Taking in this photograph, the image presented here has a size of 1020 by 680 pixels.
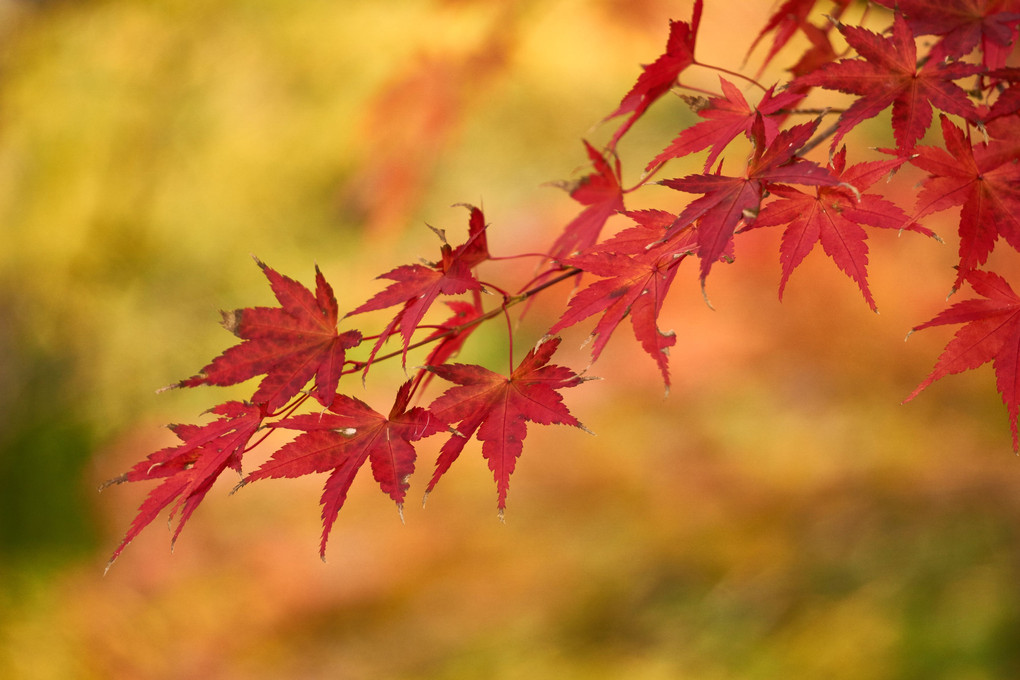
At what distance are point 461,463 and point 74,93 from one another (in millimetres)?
1926

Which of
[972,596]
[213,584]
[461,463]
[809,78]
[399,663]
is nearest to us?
[809,78]

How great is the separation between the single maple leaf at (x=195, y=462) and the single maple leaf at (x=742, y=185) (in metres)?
0.35

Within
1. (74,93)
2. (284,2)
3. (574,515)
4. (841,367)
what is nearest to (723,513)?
(574,515)

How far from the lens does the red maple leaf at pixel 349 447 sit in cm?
58

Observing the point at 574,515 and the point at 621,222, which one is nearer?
the point at 574,515

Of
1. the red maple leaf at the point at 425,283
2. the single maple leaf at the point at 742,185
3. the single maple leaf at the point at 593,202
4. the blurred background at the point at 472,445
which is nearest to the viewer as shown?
the single maple leaf at the point at 742,185

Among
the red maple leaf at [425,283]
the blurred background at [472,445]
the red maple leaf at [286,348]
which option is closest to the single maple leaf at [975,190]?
the red maple leaf at [425,283]

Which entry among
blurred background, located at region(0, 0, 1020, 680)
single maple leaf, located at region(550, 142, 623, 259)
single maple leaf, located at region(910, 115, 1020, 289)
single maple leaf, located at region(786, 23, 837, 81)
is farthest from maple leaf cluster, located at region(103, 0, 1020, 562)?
blurred background, located at region(0, 0, 1020, 680)

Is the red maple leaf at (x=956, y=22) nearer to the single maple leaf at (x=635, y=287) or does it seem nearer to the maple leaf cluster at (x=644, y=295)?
the maple leaf cluster at (x=644, y=295)

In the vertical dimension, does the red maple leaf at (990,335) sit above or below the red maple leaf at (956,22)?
below

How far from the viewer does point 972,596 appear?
171cm

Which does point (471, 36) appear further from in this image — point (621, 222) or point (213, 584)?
point (213, 584)

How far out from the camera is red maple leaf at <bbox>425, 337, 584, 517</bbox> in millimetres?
589

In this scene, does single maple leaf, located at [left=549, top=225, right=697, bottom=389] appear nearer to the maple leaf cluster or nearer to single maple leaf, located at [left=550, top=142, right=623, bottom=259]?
the maple leaf cluster
